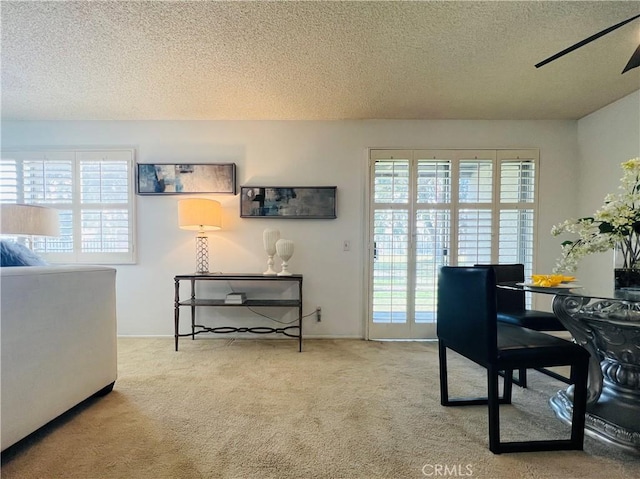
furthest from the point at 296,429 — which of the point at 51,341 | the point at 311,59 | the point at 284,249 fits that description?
the point at 311,59

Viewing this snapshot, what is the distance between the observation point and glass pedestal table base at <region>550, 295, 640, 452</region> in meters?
1.53

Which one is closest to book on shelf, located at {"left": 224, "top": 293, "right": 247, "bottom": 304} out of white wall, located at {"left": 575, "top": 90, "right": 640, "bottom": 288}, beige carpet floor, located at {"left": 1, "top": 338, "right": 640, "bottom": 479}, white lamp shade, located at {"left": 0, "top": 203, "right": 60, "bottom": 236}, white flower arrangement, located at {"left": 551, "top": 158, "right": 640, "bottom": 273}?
beige carpet floor, located at {"left": 1, "top": 338, "right": 640, "bottom": 479}

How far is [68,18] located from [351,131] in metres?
2.28

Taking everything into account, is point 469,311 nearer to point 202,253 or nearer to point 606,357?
point 606,357

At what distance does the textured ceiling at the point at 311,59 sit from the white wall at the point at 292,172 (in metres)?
0.18

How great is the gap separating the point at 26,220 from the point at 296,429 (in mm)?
2498

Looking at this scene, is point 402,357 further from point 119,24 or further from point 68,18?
point 68,18

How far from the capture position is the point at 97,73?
2246 millimetres

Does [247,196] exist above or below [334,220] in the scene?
above

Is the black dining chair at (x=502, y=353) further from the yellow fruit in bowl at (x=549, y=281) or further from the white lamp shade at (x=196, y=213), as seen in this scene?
the white lamp shade at (x=196, y=213)

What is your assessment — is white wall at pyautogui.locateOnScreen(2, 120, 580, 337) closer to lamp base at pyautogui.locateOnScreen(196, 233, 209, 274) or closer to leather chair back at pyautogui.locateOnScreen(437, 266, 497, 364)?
lamp base at pyautogui.locateOnScreen(196, 233, 209, 274)

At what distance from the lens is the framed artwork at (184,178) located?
10.2ft

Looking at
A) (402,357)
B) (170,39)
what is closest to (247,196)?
(170,39)

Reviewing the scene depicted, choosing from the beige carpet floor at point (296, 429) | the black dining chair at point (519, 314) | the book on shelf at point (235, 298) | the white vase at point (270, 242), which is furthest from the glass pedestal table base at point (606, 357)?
the book on shelf at point (235, 298)
